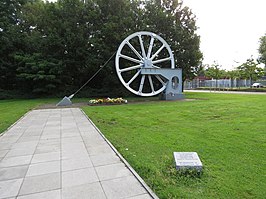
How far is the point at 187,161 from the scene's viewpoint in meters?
3.49

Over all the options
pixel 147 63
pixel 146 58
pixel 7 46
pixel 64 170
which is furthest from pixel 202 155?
pixel 7 46

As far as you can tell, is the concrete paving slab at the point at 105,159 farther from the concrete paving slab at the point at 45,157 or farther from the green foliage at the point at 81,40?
the green foliage at the point at 81,40

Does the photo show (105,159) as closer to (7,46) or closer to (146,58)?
(146,58)

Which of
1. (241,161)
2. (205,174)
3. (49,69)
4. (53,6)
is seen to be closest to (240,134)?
(241,161)

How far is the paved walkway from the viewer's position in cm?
286

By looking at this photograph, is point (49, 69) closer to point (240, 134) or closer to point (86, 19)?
point (86, 19)

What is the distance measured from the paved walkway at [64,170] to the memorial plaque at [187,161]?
0.76 metres

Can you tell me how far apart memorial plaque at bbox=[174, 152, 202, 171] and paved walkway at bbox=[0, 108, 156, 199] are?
76cm

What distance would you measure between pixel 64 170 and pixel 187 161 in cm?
208

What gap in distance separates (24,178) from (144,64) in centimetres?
1488

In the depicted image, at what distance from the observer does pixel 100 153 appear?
4461 mm

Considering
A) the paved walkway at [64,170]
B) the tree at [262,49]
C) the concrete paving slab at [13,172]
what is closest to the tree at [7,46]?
the paved walkway at [64,170]

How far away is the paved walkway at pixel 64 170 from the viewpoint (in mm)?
2861

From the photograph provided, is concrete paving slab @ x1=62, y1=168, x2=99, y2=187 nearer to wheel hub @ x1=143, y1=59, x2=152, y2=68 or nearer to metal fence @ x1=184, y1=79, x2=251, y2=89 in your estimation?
wheel hub @ x1=143, y1=59, x2=152, y2=68
